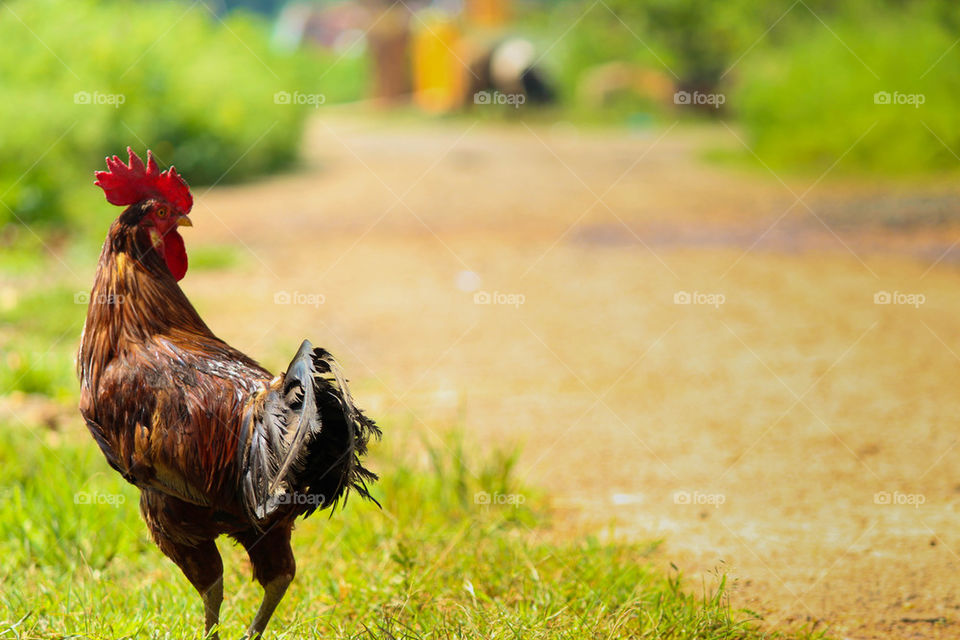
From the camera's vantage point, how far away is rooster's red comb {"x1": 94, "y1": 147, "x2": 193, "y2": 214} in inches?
112

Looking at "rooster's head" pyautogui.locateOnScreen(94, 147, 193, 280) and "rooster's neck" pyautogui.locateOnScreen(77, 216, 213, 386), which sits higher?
"rooster's head" pyautogui.locateOnScreen(94, 147, 193, 280)

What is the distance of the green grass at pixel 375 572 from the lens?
315 cm

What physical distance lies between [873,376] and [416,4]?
94.8 feet

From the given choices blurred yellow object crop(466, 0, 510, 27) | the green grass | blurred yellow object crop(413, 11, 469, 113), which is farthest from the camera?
blurred yellow object crop(466, 0, 510, 27)

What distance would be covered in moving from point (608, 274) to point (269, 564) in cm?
725

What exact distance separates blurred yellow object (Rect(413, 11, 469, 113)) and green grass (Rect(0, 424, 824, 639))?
74.1ft

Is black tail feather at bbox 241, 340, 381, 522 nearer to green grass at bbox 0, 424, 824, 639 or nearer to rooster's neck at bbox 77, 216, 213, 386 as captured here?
rooster's neck at bbox 77, 216, 213, 386

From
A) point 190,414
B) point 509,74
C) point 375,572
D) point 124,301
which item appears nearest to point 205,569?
point 190,414

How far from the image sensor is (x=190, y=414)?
275 centimetres

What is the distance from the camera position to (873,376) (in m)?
6.74

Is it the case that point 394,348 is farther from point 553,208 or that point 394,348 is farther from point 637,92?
point 637,92

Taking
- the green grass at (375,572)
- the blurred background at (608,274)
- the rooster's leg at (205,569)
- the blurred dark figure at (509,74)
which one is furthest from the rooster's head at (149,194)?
the blurred dark figure at (509,74)

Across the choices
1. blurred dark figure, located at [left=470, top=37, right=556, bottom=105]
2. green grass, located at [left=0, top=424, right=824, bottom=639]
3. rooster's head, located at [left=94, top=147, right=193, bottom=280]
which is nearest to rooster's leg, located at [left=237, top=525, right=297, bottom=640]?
green grass, located at [left=0, top=424, right=824, bottom=639]

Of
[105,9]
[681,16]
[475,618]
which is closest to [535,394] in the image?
[475,618]
